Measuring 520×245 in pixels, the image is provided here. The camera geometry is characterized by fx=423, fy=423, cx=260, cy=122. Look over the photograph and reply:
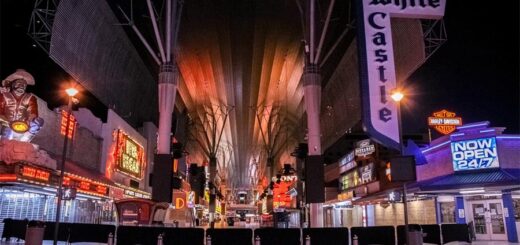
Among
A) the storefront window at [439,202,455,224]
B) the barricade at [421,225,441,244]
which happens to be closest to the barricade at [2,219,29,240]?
the barricade at [421,225,441,244]

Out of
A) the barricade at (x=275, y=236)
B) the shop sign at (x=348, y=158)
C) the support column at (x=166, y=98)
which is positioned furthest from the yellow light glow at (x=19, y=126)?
the shop sign at (x=348, y=158)

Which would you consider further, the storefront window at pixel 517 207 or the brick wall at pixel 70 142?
the storefront window at pixel 517 207

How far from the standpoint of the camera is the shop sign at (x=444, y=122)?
3472 centimetres

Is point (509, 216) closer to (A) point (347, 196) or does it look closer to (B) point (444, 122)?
(B) point (444, 122)

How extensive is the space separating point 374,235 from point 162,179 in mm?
13375

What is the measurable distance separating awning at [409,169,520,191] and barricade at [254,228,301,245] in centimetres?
1243

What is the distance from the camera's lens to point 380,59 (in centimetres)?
1847

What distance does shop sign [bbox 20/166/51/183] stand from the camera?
1803cm

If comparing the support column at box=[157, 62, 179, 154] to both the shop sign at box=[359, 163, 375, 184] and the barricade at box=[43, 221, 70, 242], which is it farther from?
the shop sign at box=[359, 163, 375, 184]

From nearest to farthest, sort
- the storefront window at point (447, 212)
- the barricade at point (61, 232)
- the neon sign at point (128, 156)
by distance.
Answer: the barricade at point (61, 232) < the storefront window at point (447, 212) < the neon sign at point (128, 156)

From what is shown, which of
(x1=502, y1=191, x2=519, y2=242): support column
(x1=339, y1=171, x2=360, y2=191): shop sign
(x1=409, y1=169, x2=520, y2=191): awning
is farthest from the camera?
(x1=339, y1=171, x2=360, y2=191): shop sign

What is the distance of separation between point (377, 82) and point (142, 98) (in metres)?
28.7

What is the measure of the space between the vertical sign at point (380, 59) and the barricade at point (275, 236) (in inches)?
215

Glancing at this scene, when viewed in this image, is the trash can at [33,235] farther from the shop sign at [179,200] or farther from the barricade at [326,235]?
the shop sign at [179,200]
